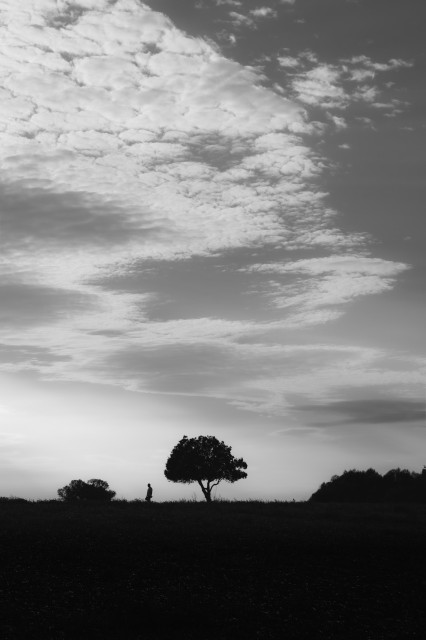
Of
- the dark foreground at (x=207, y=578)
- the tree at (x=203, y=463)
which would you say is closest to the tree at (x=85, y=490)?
the tree at (x=203, y=463)

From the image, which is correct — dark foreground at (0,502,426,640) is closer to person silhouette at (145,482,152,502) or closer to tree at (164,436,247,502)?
person silhouette at (145,482,152,502)

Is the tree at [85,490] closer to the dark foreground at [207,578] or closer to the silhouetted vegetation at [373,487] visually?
the silhouetted vegetation at [373,487]

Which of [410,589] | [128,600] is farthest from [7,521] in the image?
[410,589]

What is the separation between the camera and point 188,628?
73.1 feet

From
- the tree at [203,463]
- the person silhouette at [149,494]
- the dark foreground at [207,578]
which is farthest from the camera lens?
the tree at [203,463]

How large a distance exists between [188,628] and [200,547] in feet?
37.7

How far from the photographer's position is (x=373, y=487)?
94000 millimetres

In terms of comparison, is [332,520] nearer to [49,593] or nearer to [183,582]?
[183,582]

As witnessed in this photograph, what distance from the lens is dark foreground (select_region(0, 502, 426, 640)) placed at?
73.6ft

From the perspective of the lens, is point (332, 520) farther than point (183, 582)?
Yes

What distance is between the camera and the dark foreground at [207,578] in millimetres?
22438

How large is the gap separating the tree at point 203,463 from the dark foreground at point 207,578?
42.0m

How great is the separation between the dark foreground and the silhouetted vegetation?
151 ft

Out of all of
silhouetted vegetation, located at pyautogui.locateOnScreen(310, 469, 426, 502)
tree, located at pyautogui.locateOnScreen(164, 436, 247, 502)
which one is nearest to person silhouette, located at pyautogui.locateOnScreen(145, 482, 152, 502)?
tree, located at pyautogui.locateOnScreen(164, 436, 247, 502)
